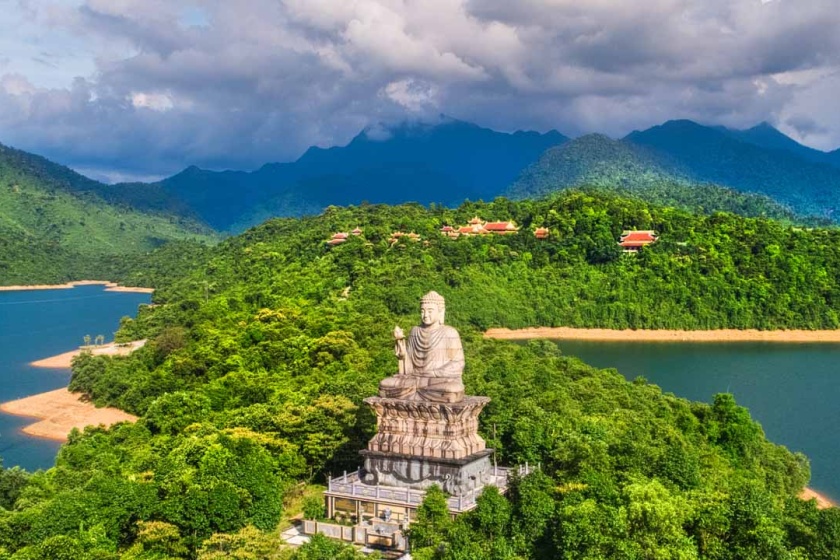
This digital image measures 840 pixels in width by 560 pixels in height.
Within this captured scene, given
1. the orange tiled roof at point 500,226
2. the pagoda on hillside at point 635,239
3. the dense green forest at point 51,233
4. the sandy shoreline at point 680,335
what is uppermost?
the dense green forest at point 51,233

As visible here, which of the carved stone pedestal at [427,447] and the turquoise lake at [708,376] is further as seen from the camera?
the turquoise lake at [708,376]

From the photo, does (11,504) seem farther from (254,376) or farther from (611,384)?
(611,384)

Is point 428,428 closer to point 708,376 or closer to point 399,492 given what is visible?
point 399,492

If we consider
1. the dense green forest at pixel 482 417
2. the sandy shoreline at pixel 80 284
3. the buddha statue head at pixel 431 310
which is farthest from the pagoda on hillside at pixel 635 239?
the sandy shoreline at pixel 80 284

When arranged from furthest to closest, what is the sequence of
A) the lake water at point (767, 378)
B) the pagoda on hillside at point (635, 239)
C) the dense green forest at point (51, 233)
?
the dense green forest at point (51, 233)
the pagoda on hillside at point (635, 239)
the lake water at point (767, 378)

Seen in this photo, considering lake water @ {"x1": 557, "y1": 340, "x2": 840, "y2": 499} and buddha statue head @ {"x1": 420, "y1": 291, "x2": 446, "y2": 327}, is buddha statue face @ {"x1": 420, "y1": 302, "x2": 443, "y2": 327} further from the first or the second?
lake water @ {"x1": 557, "y1": 340, "x2": 840, "y2": 499}

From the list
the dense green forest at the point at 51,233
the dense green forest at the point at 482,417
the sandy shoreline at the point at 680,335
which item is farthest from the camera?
the dense green forest at the point at 51,233

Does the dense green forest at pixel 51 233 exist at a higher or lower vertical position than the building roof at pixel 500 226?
higher

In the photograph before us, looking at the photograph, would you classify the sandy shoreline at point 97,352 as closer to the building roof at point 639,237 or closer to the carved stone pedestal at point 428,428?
the carved stone pedestal at point 428,428
